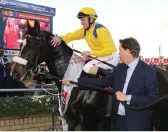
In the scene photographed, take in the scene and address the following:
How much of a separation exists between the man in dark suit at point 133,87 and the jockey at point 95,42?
1.14m

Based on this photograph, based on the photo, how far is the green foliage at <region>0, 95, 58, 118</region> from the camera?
22.2ft

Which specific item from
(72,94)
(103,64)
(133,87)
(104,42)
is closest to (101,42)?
(104,42)

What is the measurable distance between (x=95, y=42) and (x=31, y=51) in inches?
37.2

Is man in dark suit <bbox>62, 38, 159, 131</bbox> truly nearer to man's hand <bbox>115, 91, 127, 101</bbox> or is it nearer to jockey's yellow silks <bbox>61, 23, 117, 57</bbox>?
man's hand <bbox>115, 91, 127, 101</bbox>

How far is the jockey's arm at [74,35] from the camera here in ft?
17.7

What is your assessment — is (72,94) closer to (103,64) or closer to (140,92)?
(103,64)

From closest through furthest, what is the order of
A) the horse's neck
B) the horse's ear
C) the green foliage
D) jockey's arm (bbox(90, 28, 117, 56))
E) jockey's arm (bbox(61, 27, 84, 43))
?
jockey's arm (bbox(90, 28, 117, 56))
the horse's ear
the horse's neck
jockey's arm (bbox(61, 27, 84, 43))
the green foliage

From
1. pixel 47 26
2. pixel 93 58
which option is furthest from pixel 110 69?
pixel 47 26

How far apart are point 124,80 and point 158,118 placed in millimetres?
1346

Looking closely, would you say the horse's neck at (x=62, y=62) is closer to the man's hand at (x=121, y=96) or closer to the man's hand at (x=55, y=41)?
the man's hand at (x=55, y=41)

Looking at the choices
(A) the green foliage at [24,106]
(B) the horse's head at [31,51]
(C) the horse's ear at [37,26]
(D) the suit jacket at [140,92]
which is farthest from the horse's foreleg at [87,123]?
(A) the green foliage at [24,106]

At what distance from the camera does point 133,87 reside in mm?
3533

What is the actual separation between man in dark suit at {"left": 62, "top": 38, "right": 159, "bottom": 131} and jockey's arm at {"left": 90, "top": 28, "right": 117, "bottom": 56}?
3.70 ft

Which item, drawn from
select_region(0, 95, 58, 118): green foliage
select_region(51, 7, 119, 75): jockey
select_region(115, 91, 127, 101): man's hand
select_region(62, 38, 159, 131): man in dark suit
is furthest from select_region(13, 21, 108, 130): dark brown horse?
select_region(0, 95, 58, 118): green foliage
